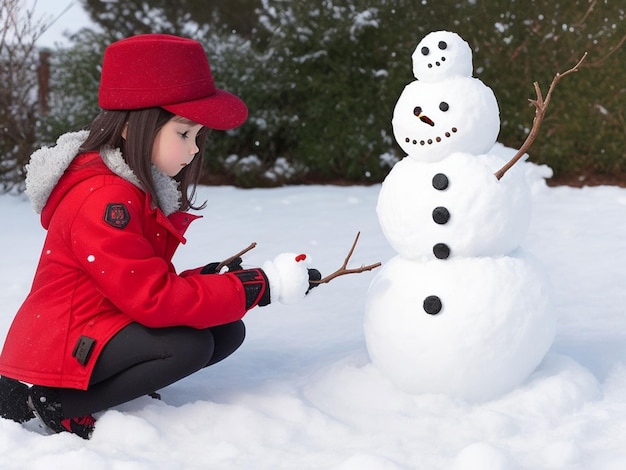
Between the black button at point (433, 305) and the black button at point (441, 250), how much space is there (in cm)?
13

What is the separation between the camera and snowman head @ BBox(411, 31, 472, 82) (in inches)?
112

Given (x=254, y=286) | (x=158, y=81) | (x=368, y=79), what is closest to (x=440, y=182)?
(x=254, y=286)

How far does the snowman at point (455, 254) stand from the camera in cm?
276

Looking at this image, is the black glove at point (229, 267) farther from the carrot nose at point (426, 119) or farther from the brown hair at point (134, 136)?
the carrot nose at point (426, 119)

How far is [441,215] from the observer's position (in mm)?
2754

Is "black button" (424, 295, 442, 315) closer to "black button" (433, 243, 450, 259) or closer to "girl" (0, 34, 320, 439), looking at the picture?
"black button" (433, 243, 450, 259)

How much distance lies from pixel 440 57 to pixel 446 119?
205 millimetres

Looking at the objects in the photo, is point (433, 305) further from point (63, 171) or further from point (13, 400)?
point (13, 400)

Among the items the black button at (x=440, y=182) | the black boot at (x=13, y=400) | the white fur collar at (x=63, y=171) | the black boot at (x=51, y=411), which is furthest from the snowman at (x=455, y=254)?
the black boot at (x=13, y=400)

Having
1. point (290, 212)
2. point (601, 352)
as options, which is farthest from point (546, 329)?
point (290, 212)

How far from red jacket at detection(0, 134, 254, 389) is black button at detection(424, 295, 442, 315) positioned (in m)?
0.56

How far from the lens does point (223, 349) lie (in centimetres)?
308

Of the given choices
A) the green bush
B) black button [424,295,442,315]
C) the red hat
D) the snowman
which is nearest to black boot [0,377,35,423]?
the red hat

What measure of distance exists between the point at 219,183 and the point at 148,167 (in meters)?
6.03
